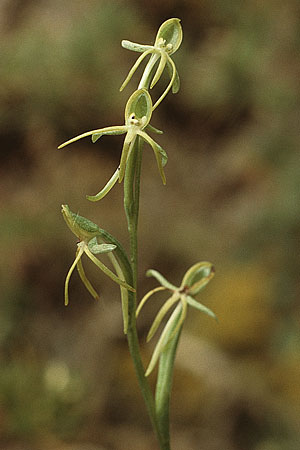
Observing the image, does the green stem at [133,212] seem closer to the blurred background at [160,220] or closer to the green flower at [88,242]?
the green flower at [88,242]

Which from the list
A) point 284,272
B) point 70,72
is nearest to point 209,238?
point 284,272

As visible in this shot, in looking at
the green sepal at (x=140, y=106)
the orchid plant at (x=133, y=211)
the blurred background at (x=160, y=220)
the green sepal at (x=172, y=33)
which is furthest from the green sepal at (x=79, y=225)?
the blurred background at (x=160, y=220)

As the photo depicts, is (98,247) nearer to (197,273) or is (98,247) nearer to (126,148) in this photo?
(126,148)

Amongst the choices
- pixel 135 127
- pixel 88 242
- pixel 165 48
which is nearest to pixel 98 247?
pixel 88 242

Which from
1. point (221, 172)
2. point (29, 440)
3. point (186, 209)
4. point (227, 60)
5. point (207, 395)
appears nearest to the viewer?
point (29, 440)

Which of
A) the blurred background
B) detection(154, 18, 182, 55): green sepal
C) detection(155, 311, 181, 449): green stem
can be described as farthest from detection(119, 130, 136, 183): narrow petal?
the blurred background

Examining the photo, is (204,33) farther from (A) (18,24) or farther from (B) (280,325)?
(B) (280,325)

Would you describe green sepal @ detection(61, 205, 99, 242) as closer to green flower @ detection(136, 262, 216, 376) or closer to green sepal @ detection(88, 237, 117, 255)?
green sepal @ detection(88, 237, 117, 255)
